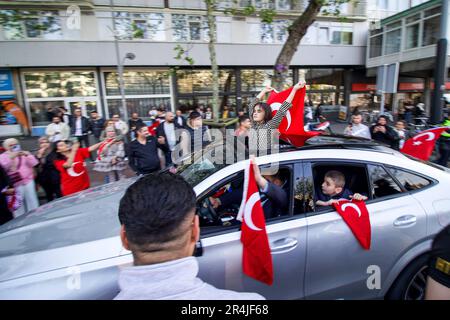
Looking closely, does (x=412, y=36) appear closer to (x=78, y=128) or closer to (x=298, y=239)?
(x=78, y=128)

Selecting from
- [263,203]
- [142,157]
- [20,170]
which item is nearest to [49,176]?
[20,170]

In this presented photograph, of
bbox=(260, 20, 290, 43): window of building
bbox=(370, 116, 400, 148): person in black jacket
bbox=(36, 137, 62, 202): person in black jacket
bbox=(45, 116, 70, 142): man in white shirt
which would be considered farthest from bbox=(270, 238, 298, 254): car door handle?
bbox=(260, 20, 290, 43): window of building

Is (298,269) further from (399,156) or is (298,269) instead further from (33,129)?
(33,129)

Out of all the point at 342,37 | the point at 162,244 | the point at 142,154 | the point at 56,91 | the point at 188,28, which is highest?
the point at 188,28

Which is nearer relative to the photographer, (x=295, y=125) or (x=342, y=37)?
(x=295, y=125)

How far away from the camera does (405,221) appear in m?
2.13

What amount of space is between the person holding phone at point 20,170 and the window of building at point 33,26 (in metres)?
12.5

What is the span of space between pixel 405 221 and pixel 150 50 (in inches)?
608

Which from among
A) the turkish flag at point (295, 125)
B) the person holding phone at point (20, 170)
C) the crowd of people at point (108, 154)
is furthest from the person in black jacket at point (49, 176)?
the turkish flag at point (295, 125)

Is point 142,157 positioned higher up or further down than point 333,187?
further down

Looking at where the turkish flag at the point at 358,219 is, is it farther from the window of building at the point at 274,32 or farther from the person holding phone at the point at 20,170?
the window of building at the point at 274,32

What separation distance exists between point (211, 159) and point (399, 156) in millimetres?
1644

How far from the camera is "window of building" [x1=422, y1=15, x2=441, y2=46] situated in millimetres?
14678
